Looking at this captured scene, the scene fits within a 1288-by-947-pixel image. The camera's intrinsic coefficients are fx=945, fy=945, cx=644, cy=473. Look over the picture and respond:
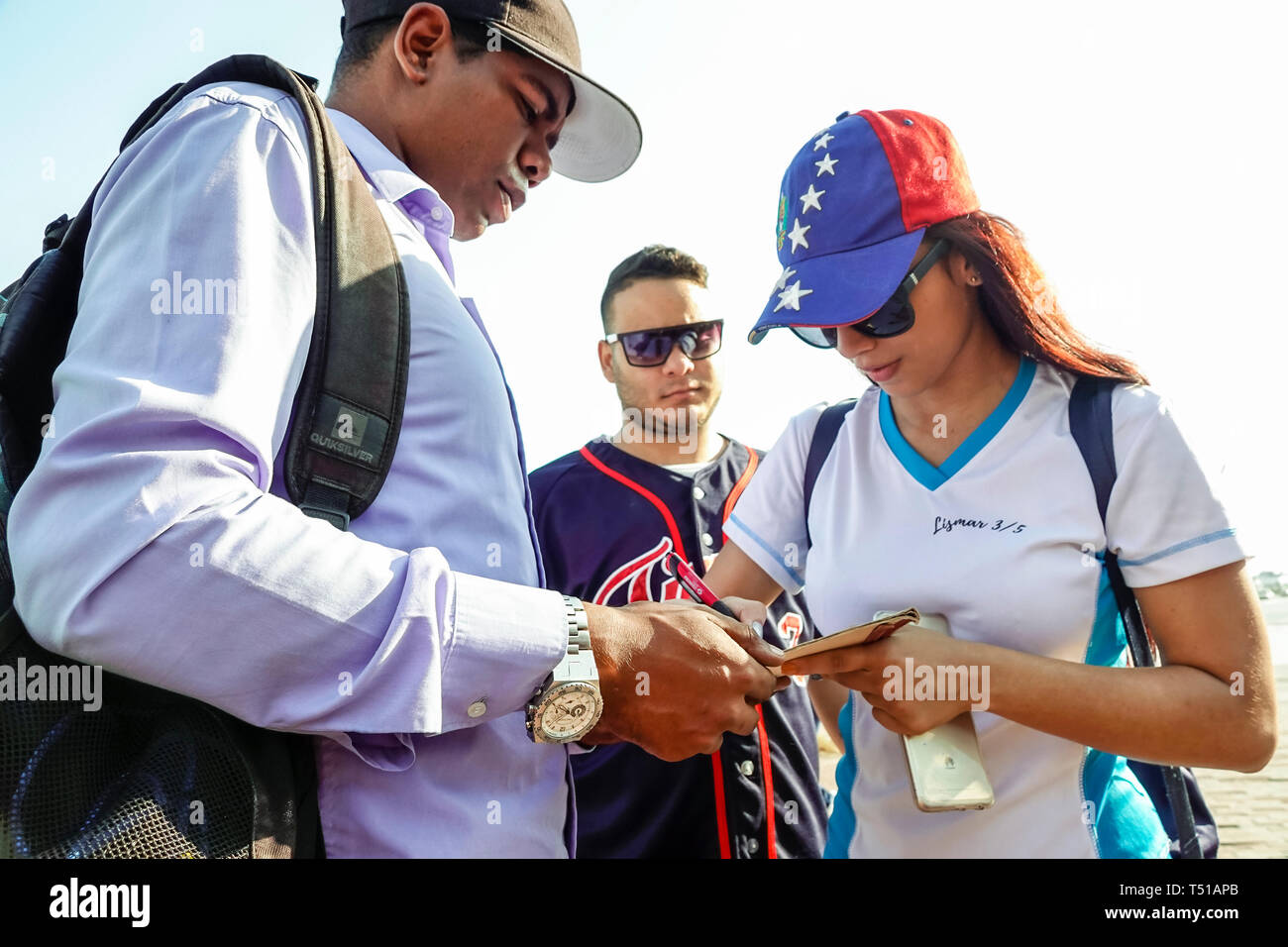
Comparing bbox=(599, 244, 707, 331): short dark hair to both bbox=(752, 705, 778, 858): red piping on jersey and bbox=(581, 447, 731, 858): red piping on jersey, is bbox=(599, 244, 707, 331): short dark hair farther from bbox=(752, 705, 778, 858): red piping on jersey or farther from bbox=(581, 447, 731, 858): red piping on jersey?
bbox=(752, 705, 778, 858): red piping on jersey

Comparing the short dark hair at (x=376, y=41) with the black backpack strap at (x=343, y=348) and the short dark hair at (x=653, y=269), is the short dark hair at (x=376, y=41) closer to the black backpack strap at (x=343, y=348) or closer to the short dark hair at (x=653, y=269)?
the black backpack strap at (x=343, y=348)

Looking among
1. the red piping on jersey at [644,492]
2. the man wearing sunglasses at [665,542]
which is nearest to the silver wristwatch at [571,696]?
the man wearing sunglasses at [665,542]

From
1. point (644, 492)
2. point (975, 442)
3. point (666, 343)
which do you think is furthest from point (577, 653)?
point (666, 343)

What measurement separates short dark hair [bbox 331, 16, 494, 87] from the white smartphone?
4.69 feet

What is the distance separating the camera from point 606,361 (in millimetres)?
4309

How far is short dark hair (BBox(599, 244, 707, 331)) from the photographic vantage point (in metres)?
4.18

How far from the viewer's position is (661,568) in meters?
3.39

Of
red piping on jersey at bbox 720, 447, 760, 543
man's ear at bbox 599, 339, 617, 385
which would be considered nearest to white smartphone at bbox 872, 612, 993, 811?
red piping on jersey at bbox 720, 447, 760, 543

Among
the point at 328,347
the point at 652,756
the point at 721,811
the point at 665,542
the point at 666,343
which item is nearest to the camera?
the point at 328,347

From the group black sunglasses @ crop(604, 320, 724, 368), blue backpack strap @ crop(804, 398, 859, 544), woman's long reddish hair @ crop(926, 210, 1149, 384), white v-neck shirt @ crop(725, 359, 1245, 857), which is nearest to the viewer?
white v-neck shirt @ crop(725, 359, 1245, 857)

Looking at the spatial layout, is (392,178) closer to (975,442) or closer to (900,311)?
(900,311)

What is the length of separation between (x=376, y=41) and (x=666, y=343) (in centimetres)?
219
